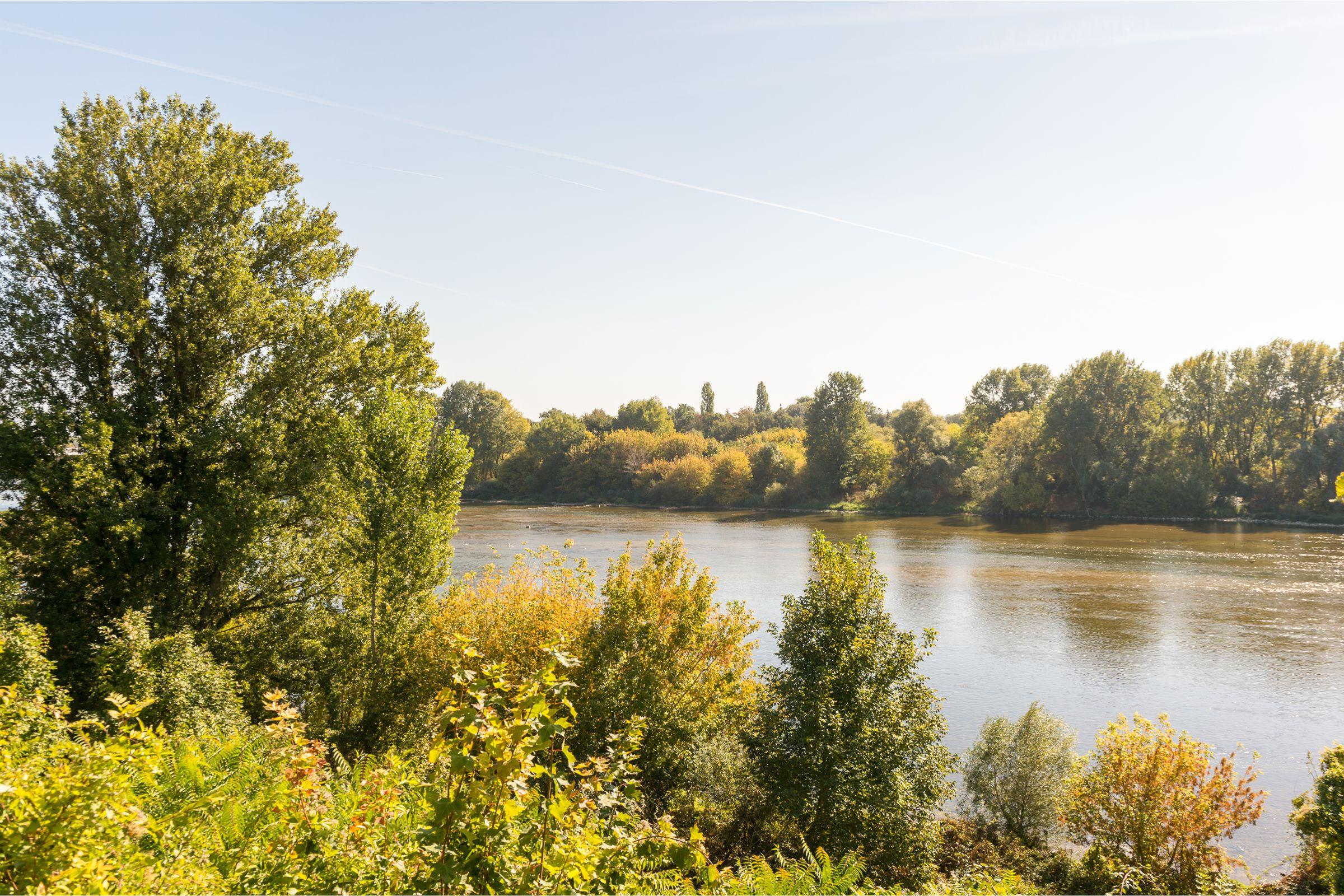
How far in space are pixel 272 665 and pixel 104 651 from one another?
506 cm

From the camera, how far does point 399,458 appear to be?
653 inches

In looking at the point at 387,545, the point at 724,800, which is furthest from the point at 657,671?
the point at 387,545

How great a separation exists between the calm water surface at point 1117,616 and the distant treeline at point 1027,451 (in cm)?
1042

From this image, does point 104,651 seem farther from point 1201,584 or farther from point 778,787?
point 1201,584

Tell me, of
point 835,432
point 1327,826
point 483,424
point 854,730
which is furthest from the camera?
point 483,424

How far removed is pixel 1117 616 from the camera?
34.1 metres

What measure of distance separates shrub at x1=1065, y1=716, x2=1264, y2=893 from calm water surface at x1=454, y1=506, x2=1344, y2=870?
102 inches

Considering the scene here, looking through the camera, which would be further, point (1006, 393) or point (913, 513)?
point (1006, 393)

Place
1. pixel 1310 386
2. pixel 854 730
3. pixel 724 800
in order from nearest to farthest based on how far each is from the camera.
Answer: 1. pixel 854 730
2. pixel 724 800
3. pixel 1310 386

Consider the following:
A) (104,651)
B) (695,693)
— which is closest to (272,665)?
(104,651)

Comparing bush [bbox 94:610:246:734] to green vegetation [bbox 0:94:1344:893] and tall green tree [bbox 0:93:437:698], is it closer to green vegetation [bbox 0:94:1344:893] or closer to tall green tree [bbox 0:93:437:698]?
green vegetation [bbox 0:94:1344:893]

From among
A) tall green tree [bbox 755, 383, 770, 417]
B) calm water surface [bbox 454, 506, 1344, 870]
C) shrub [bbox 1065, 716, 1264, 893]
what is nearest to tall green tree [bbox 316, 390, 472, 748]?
calm water surface [bbox 454, 506, 1344, 870]

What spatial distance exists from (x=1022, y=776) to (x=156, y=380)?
2189 cm

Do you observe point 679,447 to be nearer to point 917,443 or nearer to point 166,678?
point 917,443
